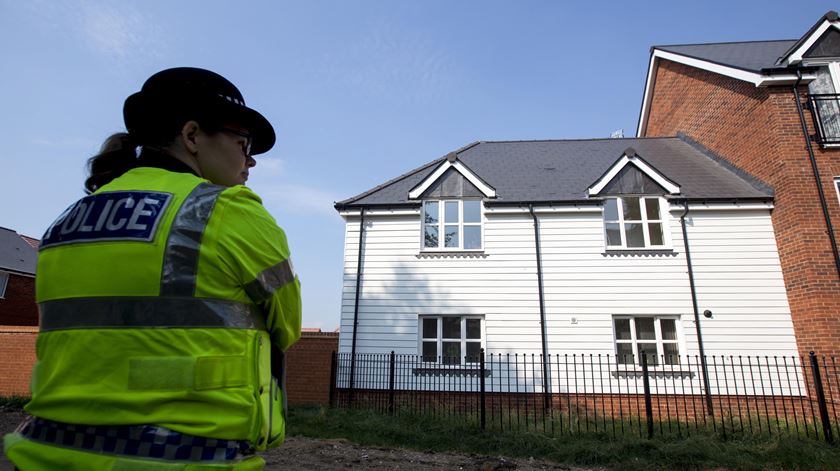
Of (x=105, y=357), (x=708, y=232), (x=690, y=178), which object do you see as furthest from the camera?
(x=690, y=178)

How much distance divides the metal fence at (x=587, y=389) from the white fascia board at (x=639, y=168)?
446 cm

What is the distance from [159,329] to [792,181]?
46.6 ft

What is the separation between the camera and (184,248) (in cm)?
118

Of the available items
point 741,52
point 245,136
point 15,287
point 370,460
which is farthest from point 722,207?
point 15,287

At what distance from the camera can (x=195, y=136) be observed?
1533 mm

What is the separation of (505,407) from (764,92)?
10793 millimetres

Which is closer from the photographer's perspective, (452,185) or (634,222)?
(634,222)

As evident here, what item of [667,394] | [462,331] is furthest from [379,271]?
[667,394]

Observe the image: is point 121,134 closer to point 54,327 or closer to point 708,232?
point 54,327

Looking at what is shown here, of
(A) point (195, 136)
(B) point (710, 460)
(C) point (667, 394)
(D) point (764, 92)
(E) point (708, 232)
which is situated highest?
(D) point (764, 92)

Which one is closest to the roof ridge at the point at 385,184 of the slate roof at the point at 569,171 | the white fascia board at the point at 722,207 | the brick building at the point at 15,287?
the slate roof at the point at 569,171

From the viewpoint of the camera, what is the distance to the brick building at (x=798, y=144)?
1052 cm

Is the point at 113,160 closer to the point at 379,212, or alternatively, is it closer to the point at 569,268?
the point at 379,212

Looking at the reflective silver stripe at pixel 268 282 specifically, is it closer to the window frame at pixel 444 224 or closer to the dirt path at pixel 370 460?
the dirt path at pixel 370 460
